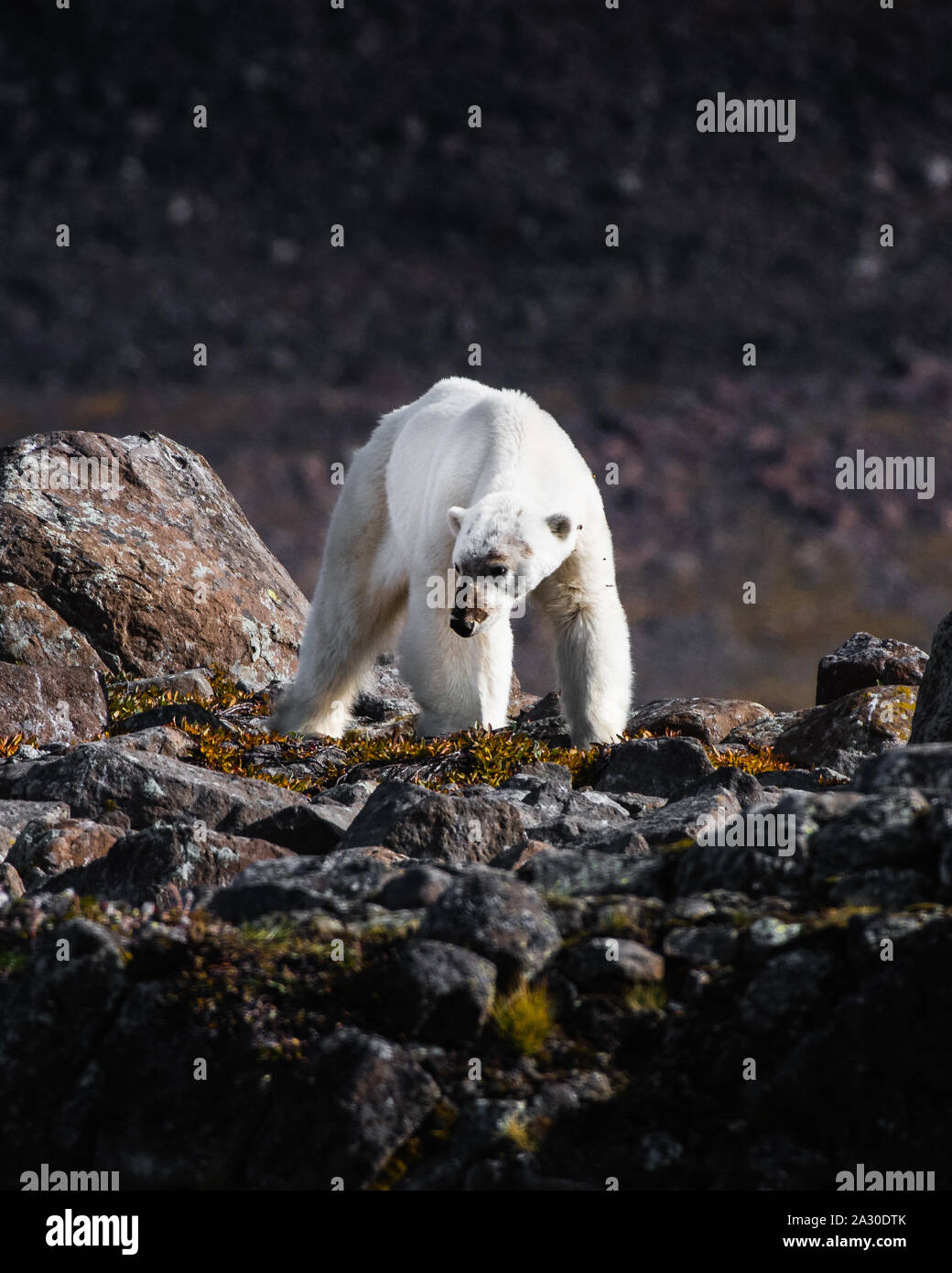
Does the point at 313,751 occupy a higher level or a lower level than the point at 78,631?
lower

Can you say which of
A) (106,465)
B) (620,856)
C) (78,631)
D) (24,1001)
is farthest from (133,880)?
(106,465)

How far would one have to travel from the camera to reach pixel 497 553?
10883 millimetres

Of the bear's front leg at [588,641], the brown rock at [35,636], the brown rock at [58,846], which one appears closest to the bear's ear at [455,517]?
the bear's front leg at [588,641]

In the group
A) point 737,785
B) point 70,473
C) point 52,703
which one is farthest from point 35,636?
point 737,785

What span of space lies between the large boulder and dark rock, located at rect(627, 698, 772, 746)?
4579 mm

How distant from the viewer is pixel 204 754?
37.7 ft

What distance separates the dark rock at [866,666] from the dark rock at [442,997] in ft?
33.0

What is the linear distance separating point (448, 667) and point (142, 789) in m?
3.67

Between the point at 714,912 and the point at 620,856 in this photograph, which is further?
the point at 620,856

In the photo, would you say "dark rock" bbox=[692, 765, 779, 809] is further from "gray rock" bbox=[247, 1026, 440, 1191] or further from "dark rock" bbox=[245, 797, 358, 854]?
"gray rock" bbox=[247, 1026, 440, 1191]

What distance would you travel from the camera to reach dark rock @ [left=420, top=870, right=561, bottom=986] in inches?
203

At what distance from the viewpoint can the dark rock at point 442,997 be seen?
16.4 feet
